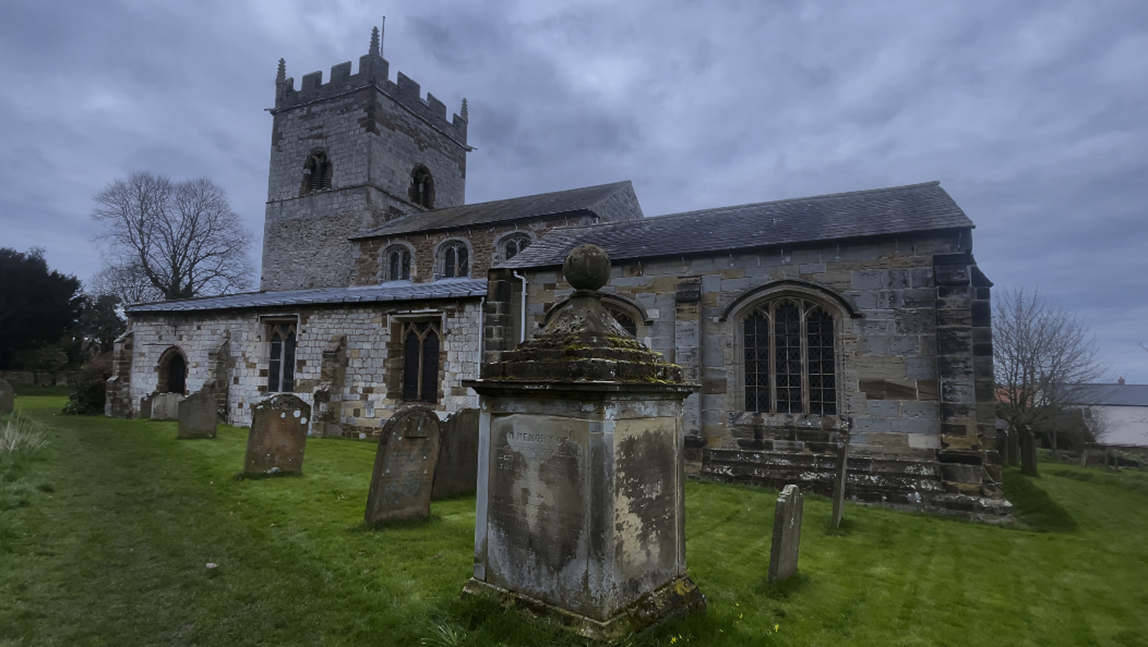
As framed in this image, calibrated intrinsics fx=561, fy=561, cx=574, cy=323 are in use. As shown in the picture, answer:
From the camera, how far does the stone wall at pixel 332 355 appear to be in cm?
1526

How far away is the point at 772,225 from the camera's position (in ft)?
38.9

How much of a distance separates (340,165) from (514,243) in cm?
1252

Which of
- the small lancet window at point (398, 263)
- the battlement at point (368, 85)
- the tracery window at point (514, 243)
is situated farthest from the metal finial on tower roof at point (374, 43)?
the tracery window at point (514, 243)

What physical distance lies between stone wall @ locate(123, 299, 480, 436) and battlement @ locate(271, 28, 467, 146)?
592 inches

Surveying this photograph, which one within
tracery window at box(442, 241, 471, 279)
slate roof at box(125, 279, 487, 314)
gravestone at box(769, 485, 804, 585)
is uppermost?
tracery window at box(442, 241, 471, 279)

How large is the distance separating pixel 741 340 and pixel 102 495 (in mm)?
10660

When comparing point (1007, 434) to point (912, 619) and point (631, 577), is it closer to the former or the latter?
point (912, 619)

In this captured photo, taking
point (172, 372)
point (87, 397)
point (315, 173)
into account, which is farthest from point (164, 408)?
point (315, 173)

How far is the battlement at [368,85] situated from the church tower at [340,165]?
0.05 metres

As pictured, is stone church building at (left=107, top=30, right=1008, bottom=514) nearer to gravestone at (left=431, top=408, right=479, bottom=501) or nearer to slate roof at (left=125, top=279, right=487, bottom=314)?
slate roof at (left=125, top=279, right=487, bottom=314)

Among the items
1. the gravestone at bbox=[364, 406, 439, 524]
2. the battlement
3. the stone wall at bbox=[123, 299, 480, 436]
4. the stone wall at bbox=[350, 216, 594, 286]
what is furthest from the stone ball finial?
the battlement

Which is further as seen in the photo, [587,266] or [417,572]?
[417,572]

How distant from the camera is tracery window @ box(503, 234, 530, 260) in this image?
20.8 meters

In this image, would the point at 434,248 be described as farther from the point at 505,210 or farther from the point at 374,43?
the point at 374,43
